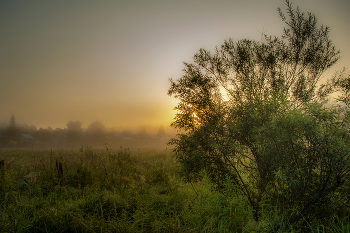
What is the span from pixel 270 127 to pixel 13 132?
294ft

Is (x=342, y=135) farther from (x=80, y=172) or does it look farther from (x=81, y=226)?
(x=80, y=172)

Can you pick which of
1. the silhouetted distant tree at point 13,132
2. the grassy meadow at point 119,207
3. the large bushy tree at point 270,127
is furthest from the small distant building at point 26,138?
the large bushy tree at point 270,127

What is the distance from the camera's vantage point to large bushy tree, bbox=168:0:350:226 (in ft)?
10.3

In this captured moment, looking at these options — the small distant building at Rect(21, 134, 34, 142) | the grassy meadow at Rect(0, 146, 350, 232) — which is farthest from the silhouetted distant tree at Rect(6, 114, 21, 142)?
the grassy meadow at Rect(0, 146, 350, 232)

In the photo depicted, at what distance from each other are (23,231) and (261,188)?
485 centimetres

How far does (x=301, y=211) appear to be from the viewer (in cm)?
320

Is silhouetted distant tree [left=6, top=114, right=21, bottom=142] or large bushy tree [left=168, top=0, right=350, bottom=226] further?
silhouetted distant tree [left=6, top=114, right=21, bottom=142]

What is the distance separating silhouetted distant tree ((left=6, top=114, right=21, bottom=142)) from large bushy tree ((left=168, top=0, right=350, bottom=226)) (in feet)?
278

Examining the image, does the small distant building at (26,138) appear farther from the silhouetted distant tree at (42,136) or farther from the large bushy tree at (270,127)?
the large bushy tree at (270,127)

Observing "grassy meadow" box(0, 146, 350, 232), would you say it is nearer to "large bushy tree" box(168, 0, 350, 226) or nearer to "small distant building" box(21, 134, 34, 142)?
"large bushy tree" box(168, 0, 350, 226)

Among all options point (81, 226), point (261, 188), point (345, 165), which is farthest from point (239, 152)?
point (81, 226)

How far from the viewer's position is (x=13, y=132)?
6456cm

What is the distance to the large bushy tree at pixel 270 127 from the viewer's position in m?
3.15

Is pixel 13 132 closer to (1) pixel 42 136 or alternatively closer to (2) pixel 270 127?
(1) pixel 42 136
